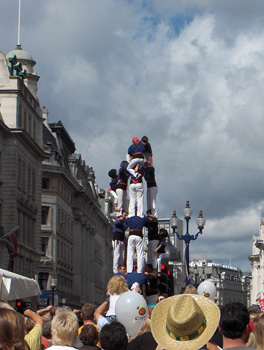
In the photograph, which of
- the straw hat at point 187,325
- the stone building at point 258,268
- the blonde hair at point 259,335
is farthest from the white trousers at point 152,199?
the stone building at point 258,268

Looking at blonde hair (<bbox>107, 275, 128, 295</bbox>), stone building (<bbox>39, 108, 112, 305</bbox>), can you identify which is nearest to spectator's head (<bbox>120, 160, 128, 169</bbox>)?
blonde hair (<bbox>107, 275, 128, 295</bbox>)

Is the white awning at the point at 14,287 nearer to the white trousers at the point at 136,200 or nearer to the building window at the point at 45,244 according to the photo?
the white trousers at the point at 136,200

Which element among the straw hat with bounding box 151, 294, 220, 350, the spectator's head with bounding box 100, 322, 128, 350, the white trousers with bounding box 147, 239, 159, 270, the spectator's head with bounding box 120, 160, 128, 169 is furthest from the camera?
the white trousers with bounding box 147, 239, 159, 270

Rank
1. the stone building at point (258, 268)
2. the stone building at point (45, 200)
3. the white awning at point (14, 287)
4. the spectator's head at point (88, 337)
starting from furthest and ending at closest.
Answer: the stone building at point (258, 268) < the stone building at point (45, 200) < the white awning at point (14, 287) < the spectator's head at point (88, 337)

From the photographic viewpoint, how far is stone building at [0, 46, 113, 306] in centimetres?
5531

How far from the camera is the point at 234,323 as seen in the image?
7.45 meters

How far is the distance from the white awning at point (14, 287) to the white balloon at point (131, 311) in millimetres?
5747

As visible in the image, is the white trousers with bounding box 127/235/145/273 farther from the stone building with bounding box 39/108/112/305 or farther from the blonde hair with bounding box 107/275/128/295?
the stone building with bounding box 39/108/112/305

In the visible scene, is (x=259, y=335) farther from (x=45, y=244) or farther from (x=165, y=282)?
(x=45, y=244)

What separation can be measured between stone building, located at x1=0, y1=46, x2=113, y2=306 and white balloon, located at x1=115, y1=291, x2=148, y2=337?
4042cm

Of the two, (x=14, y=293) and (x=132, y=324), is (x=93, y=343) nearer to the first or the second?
(x=132, y=324)

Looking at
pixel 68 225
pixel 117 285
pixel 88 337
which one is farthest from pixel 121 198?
pixel 68 225

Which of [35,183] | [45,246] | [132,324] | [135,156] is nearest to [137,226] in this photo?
[135,156]

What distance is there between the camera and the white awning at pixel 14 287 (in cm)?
1772
